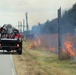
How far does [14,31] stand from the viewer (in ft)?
114

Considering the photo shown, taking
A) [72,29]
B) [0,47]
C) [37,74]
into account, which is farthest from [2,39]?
[37,74]

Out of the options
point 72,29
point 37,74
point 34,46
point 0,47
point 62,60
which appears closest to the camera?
point 37,74

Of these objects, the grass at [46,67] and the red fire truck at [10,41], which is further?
the red fire truck at [10,41]

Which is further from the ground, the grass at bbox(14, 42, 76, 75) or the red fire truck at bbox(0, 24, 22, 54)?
the red fire truck at bbox(0, 24, 22, 54)

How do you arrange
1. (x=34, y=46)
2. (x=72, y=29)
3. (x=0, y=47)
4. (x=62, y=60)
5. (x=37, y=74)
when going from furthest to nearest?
1. (x=34, y=46)
2. (x=0, y=47)
3. (x=72, y=29)
4. (x=62, y=60)
5. (x=37, y=74)

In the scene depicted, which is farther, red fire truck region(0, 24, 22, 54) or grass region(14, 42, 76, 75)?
red fire truck region(0, 24, 22, 54)

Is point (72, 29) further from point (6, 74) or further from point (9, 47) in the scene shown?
point (6, 74)

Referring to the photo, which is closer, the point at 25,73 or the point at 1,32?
the point at 25,73

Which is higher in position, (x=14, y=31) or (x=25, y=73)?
(x=14, y=31)

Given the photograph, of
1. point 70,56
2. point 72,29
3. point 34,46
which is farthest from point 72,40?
point 34,46

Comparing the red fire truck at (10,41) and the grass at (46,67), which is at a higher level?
the red fire truck at (10,41)

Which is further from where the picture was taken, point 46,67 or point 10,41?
point 10,41

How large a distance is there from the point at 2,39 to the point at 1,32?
0.99 metres

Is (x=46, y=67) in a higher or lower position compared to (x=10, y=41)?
lower
